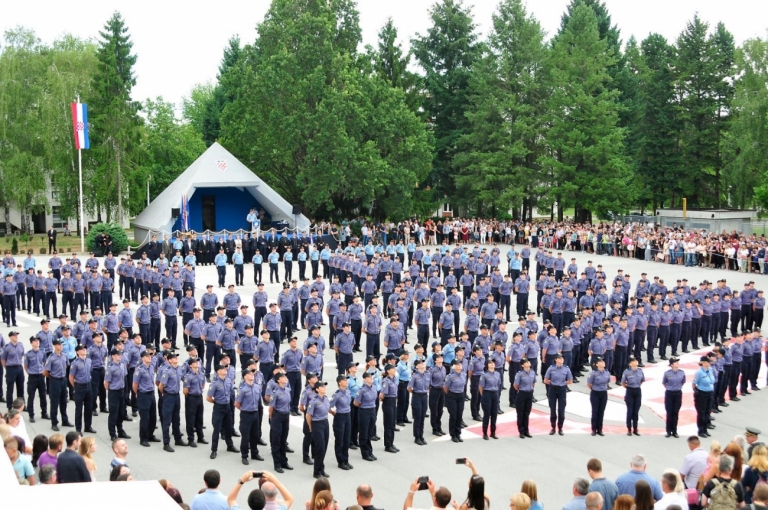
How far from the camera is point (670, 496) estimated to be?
7160mm

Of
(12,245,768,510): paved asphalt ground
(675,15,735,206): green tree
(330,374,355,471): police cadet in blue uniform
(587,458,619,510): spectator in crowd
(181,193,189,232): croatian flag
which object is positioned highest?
(675,15,735,206): green tree

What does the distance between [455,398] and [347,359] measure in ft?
11.3

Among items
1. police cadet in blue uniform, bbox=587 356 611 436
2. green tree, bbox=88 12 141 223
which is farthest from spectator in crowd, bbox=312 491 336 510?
green tree, bbox=88 12 141 223

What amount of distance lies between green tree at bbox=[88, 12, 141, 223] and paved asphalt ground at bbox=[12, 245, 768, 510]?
29.3 m

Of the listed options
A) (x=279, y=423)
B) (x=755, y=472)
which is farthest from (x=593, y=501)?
(x=279, y=423)

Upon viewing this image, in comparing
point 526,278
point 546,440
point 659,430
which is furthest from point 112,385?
point 526,278

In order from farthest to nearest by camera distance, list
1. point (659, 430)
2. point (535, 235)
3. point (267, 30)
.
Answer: point (267, 30), point (535, 235), point (659, 430)

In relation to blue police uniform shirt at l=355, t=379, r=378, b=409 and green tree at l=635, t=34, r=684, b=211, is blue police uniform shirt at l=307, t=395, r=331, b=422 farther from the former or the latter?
green tree at l=635, t=34, r=684, b=211

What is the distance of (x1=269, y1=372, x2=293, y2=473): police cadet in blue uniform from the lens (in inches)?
444

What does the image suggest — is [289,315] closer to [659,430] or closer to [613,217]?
[659,430]

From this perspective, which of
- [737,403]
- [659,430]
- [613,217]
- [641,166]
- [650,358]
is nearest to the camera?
[659,430]

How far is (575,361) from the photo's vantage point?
1678cm

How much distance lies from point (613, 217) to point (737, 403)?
3505cm

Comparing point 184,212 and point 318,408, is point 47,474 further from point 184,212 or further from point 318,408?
point 184,212
